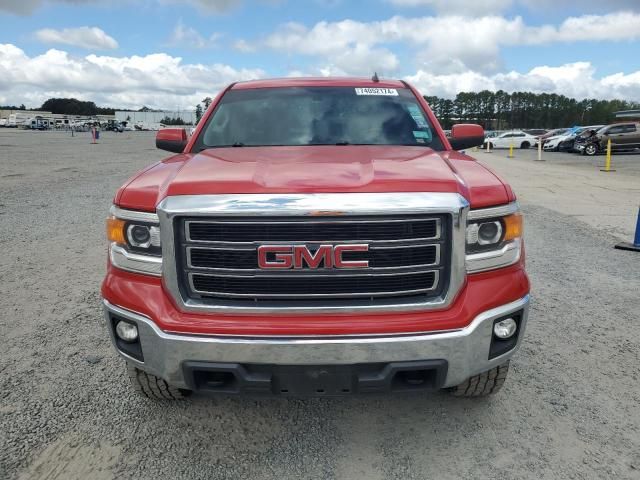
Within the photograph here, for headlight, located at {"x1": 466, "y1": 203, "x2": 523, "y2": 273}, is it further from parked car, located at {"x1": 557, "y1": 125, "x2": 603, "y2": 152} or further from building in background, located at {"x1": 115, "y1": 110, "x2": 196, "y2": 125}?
building in background, located at {"x1": 115, "y1": 110, "x2": 196, "y2": 125}

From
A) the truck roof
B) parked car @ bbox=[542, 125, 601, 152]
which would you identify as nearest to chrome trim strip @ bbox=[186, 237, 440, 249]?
the truck roof

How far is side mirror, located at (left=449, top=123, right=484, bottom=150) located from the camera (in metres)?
3.93

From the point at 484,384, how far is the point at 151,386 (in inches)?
70.7

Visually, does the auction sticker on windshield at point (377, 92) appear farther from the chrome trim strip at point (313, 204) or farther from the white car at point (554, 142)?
the white car at point (554, 142)

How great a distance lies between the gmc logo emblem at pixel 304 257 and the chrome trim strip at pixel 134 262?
Answer: 19.8 inches

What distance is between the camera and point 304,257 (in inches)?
87.9

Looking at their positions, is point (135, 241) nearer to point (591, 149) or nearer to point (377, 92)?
point (377, 92)

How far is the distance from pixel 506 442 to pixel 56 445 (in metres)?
2.29

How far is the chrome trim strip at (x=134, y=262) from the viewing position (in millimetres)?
2373

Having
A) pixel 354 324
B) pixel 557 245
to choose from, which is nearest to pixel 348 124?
pixel 354 324

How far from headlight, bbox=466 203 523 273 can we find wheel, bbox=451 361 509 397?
0.65m

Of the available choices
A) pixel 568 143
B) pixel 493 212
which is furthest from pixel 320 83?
pixel 568 143

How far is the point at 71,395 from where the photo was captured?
3.08 meters

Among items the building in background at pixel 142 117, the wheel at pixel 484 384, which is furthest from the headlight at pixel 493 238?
the building in background at pixel 142 117
